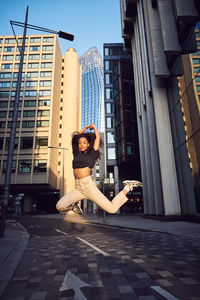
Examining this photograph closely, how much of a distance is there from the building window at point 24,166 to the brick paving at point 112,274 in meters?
41.7

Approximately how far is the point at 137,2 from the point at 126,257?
2899cm

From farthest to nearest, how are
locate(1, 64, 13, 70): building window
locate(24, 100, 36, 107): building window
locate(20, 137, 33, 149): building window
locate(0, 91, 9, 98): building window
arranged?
locate(1, 64, 13, 70): building window, locate(0, 91, 9, 98): building window, locate(24, 100, 36, 107): building window, locate(20, 137, 33, 149): building window

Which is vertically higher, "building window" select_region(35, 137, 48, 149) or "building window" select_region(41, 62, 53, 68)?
"building window" select_region(41, 62, 53, 68)

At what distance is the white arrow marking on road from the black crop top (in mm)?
2308

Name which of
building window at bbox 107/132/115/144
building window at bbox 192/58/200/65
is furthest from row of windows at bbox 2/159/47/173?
building window at bbox 192/58/200/65

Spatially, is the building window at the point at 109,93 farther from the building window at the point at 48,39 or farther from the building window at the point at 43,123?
the building window at the point at 48,39

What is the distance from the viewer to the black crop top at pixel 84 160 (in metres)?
4.59

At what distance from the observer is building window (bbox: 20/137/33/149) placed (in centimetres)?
4697

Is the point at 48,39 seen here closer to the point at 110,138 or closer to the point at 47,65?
the point at 47,65

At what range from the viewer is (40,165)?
4594cm

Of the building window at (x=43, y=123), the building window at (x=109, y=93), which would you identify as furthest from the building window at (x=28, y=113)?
the building window at (x=109, y=93)

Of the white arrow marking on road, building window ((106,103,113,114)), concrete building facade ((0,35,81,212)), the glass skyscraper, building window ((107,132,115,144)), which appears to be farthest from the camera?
the glass skyscraper

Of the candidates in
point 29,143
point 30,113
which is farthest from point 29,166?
point 30,113

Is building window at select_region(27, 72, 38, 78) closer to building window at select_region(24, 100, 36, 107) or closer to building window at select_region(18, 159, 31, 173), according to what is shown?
building window at select_region(24, 100, 36, 107)
